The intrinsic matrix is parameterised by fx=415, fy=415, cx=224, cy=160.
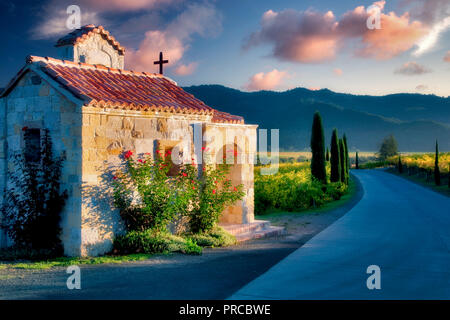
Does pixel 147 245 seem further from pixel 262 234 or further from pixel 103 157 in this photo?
pixel 262 234

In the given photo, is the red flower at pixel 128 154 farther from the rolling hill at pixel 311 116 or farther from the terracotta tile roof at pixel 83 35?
the rolling hill at pixel 311 116

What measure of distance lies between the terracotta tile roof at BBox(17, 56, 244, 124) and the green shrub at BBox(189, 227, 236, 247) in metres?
3.17

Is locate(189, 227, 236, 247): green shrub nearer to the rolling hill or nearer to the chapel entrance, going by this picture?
the chapel entrance

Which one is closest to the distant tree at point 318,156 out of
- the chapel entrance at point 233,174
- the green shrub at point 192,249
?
the chapel entrance at point 233,174

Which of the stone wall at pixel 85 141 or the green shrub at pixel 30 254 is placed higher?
the stone wall at pixel 85 141

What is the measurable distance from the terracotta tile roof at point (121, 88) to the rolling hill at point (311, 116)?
10939 centimetres

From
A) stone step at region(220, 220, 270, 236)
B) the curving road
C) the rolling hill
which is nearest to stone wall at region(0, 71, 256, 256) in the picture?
stone step at region(220, 220, 270, 236)

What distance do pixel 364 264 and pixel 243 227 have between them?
440 cm

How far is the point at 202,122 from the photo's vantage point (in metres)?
11.2

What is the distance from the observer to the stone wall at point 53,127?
8883mm

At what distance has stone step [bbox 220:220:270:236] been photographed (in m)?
11.6

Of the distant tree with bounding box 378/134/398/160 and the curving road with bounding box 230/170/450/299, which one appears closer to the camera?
the curving road with bounding box 230/170/450/299

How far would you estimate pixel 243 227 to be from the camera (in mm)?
11898
